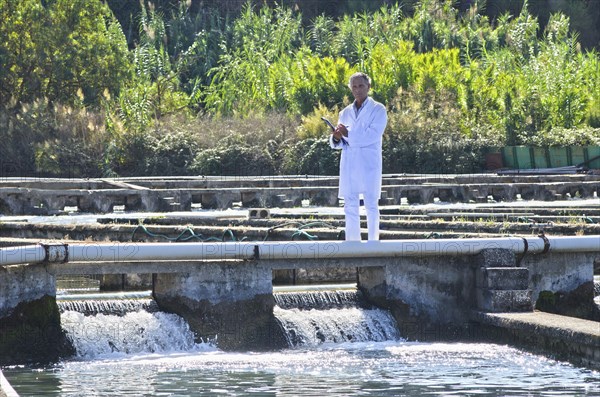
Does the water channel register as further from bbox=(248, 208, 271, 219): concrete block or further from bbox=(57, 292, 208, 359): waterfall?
bbox=(248, 208, 271, 219): concrete block

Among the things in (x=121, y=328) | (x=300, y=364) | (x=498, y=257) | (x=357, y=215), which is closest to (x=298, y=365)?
(x=300, y=364)

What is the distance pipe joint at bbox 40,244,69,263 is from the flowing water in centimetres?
70

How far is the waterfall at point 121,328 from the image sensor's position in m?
13.8

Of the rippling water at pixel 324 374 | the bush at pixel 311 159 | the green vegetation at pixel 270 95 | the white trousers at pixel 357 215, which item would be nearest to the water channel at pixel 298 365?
the rippling water at pixel 324 374

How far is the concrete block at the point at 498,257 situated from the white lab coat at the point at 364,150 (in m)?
1.38

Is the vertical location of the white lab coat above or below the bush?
below

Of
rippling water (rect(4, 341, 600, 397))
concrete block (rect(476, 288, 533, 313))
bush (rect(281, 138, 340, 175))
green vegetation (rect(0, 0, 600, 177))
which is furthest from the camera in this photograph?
green vegetation (rect(0, 0, 600, 177))

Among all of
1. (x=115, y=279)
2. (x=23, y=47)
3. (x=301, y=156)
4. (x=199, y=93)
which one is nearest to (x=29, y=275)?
(x=115, y=279)

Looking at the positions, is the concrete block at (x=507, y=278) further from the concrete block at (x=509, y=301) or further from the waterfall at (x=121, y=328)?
the waterfall at (x=121, y=328)

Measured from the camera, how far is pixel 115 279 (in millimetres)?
17656

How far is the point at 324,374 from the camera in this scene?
41.1 feet

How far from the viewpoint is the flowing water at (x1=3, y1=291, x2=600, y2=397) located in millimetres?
11672

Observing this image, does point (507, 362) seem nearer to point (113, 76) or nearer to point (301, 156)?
point (301, 156)

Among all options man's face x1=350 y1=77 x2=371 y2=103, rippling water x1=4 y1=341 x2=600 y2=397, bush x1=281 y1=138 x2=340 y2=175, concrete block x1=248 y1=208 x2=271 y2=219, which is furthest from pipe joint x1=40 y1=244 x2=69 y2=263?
bush x1=281 y1=138 x2=340 y2=175
